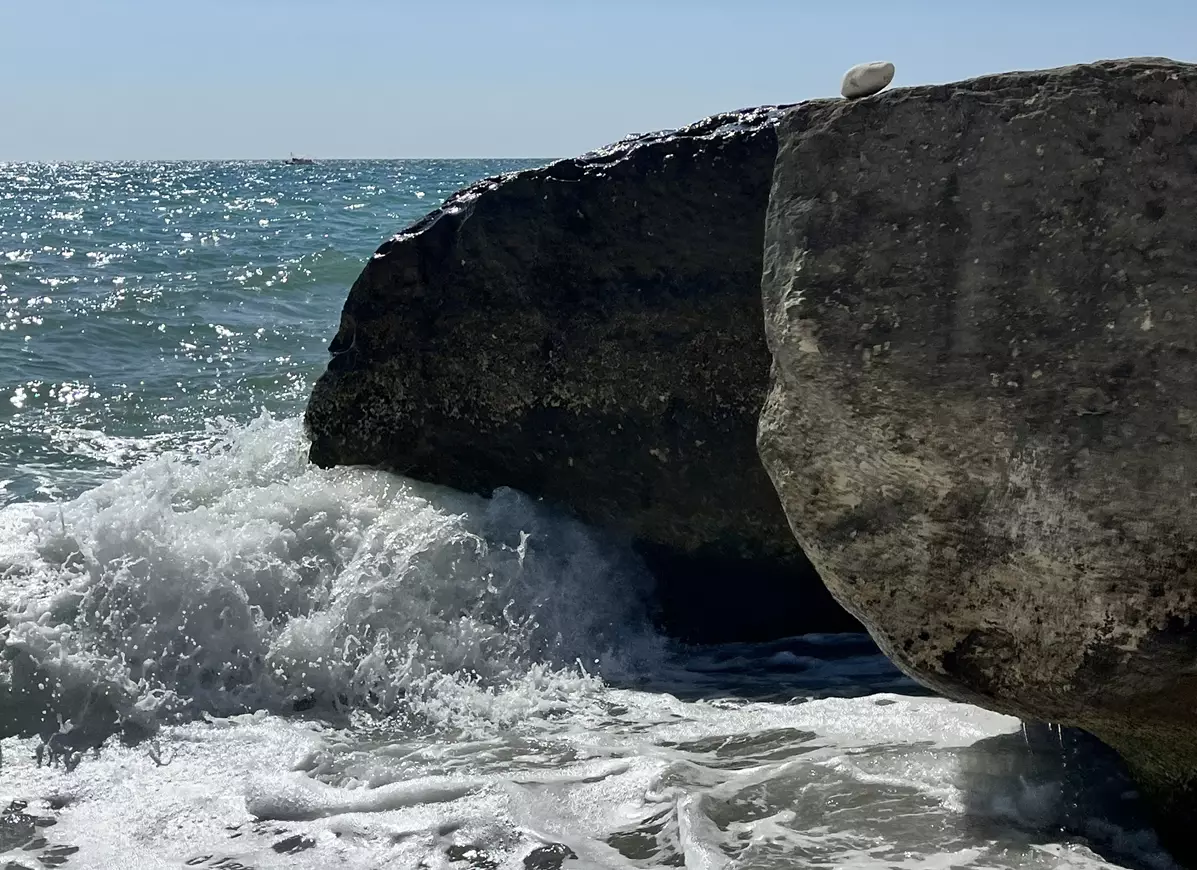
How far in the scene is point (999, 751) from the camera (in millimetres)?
3326

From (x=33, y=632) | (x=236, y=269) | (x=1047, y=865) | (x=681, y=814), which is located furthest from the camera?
(x=236, y=269)

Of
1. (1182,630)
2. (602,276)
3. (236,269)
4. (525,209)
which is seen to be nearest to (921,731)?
(1182,630)

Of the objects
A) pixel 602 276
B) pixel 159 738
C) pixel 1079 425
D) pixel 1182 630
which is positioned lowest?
pixel 159 738

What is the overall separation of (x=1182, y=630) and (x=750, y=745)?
4.71ft

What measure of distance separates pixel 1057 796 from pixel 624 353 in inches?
87.9

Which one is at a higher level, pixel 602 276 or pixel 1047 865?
pixel 602 276

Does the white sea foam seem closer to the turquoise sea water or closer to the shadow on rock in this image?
the shadow on rock

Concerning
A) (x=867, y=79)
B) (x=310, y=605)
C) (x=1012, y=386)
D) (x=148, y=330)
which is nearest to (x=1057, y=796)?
(x=1012, y=386)

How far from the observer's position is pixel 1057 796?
309 cm

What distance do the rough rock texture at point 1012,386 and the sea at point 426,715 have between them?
18.8 inches

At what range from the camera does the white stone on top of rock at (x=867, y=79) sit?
306 centimetres

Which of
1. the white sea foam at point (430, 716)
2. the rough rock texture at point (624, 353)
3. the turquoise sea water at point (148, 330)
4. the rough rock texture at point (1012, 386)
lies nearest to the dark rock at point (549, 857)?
the white sea foam at point (430, 716)

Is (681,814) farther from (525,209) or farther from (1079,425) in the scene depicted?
(525,209)

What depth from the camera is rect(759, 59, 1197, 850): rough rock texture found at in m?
2.54
